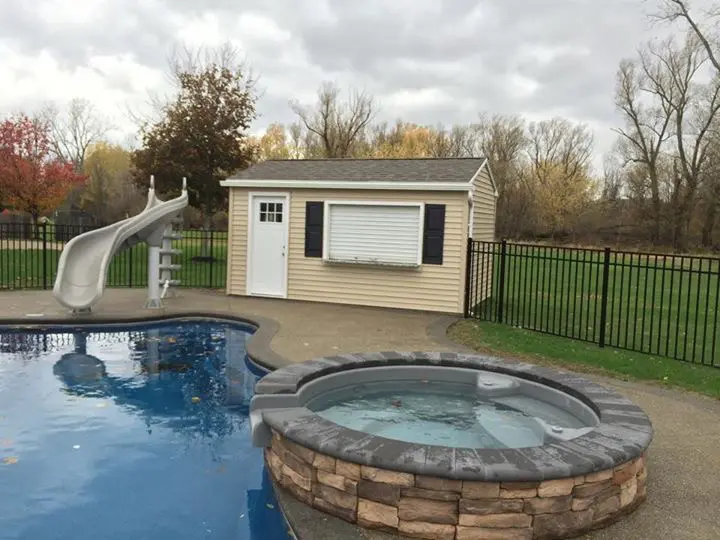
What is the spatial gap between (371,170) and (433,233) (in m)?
2.07

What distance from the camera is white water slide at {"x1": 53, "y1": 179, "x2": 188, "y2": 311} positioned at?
30.0 feet

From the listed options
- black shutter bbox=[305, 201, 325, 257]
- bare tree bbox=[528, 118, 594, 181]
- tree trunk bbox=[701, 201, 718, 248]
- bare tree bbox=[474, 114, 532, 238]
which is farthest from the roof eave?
bare tree bbox=[528, 118, 594, 181]

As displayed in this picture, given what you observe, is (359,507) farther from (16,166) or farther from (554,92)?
(554,92)

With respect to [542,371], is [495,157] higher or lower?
higher

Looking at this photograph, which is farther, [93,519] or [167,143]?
[167,143]

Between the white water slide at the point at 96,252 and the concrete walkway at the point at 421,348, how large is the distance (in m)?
0.37

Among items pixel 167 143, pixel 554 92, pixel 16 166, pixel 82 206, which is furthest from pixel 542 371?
pixel 82 206

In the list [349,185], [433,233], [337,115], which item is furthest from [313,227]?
[337,115]

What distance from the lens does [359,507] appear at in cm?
314

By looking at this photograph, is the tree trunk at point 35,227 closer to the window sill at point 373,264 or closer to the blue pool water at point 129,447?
the blue pool water at point 129,447

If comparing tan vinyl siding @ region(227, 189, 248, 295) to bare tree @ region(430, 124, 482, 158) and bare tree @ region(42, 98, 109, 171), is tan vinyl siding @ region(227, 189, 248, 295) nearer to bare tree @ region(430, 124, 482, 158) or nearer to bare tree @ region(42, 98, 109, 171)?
bare tree @ region(430, 124, 482, 158)

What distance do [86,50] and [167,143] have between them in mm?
4430

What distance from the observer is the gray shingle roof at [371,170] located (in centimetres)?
1039

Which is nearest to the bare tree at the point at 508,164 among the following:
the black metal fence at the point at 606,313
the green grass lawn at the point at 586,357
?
the black metal fence at the point at 606,313
